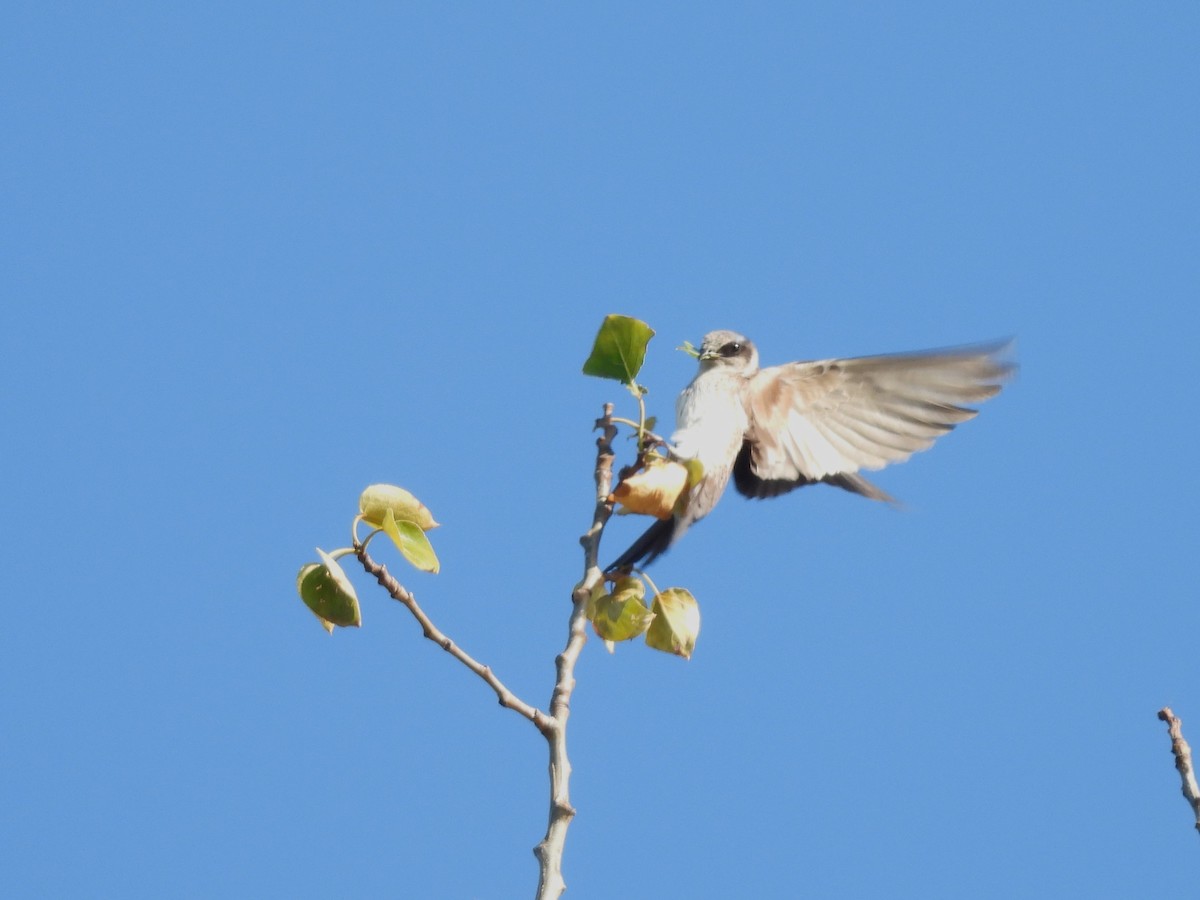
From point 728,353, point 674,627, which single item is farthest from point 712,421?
point 674,627

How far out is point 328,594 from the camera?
3.11m


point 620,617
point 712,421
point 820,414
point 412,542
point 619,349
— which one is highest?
point 820,414

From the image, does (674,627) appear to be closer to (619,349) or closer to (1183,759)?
(619,349)

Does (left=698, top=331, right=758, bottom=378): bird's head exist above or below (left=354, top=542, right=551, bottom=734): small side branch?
above

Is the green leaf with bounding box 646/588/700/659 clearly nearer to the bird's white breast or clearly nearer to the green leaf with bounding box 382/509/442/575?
the green leaf with bounding box 382/509/442/575

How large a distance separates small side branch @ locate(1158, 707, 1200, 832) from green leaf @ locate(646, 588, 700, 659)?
1.17 m

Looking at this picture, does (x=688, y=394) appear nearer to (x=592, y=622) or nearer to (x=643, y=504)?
(x=643, y=504)

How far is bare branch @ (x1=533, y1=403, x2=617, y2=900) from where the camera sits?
2.52m

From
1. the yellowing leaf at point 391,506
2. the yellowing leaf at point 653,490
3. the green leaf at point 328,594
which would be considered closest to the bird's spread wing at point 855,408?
the yellowing leaf at point 653,490

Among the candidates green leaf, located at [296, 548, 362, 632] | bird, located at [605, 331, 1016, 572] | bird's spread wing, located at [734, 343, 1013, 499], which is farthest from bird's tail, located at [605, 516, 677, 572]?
green leaf, located at [296, 548, 362, 632]

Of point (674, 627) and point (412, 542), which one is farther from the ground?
point (412, 542)

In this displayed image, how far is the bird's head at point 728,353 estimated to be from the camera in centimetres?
541

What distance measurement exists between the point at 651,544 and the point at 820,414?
0.98 m

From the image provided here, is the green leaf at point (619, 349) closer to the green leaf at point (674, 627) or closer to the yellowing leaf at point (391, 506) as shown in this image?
the green leaf at point (674, 627)
